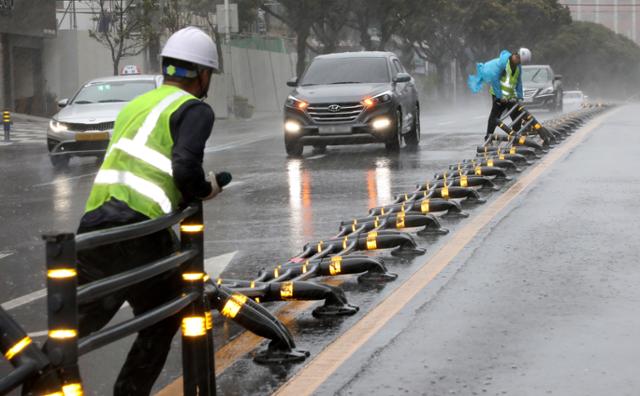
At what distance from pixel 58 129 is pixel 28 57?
24987 mm

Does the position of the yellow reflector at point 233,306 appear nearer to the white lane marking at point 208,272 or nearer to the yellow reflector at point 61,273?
the yellow reflector at point 61,273

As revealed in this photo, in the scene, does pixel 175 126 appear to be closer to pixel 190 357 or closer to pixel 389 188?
pixel 190 357

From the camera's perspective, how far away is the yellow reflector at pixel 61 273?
4.09 metres

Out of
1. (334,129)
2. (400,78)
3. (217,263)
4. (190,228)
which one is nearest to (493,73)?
(400,78)

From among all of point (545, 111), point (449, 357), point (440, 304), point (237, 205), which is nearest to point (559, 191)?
point (237, 205)

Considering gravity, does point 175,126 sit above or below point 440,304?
above

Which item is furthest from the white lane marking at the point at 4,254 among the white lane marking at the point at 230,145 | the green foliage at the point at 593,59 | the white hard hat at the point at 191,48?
the green foliage at the point at 593,59

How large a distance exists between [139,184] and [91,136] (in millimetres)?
17335

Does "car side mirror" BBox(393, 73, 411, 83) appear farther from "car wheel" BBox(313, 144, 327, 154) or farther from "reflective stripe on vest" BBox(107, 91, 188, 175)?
"reflective stripe on vest" BBox(107, 91, 188, 175)

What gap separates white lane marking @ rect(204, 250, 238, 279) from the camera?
31.5 feet

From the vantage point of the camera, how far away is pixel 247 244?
11.1 metres

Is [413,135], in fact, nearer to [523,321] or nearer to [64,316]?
[523,321]

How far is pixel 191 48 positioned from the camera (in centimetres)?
521

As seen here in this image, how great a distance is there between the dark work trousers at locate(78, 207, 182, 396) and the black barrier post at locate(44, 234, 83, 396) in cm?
79
